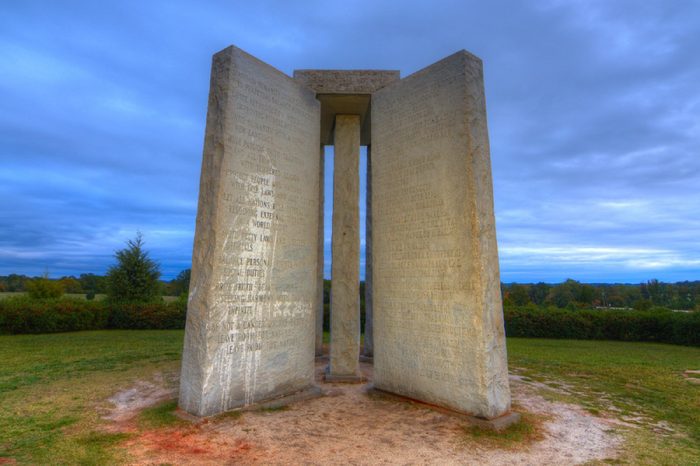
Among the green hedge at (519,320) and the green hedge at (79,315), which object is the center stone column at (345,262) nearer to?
the green hedge at (519,320)

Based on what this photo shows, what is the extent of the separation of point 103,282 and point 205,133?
56.3 feet

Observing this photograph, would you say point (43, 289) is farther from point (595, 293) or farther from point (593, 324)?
point (595, 293)

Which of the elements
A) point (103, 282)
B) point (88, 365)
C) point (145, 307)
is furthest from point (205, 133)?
point (103, 282)

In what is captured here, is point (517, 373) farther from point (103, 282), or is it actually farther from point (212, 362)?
point (103, 282)

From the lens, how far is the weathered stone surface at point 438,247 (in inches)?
208

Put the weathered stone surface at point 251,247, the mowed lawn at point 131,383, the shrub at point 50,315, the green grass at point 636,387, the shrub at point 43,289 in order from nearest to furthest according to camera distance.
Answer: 1. the mowed lawn at point 131,383
2. the green grass at point 636,387
3. the weathered stone surface at point 251,247
4. the shrub at point 50,315
5. the shrub at point 43,289

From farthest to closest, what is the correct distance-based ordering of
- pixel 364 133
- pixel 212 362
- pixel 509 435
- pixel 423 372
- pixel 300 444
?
pixel 364 133, pixel 423 372, pixel 212 362, pixel 509 435, pixel 300 444

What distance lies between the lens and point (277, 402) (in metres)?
5.70

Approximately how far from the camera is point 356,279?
8.15m

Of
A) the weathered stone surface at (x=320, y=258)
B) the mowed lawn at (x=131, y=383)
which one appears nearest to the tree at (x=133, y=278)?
the mowed lawn at (x=131, y=383)

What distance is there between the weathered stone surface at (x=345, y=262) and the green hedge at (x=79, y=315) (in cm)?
1202

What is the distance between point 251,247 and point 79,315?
14609 mm

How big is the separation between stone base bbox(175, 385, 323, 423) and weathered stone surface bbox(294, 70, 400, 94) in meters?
5.72

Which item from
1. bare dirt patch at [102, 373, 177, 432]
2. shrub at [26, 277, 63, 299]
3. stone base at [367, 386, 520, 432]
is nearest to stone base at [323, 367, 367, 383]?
stone base at [367, 386, 520, 432]
